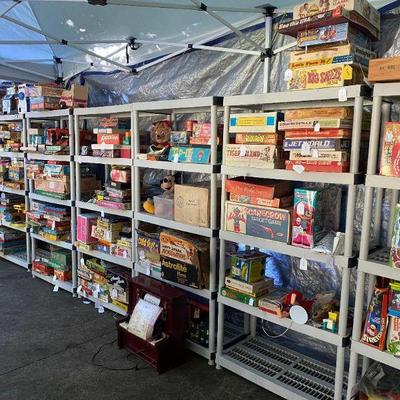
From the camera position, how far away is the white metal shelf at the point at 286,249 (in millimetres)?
1966

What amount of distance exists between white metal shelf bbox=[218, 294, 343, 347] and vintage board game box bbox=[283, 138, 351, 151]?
927mm

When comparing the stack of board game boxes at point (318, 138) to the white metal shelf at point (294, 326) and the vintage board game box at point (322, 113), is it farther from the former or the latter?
the white metal shelf at point (294, 326)

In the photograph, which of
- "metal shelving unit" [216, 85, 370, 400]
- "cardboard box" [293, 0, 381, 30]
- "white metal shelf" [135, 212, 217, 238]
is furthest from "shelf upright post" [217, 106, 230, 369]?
"cardboard box" [293, 0, 381, 30]

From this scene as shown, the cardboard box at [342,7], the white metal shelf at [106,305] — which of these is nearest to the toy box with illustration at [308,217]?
the cardboard box at [342,7]

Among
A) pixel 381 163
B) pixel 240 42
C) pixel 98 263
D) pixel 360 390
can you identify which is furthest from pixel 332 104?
pixel 98 263

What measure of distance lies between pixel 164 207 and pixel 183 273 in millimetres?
495

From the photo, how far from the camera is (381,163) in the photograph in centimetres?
180

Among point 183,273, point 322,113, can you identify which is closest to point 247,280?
point 183,273

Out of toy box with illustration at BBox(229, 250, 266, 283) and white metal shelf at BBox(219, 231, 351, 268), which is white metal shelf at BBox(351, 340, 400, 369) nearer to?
white metal shelf at BBox(219, 231, 351, 268)

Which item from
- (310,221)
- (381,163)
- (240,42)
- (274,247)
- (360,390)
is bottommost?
(360,390)

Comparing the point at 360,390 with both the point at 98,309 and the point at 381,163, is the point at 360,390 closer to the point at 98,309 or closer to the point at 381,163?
the point at 381,163

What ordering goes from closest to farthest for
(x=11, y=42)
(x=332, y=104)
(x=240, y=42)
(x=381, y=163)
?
(x=381, y=163) → (x=332, y=104) → (x=240, y=42) → (x=11, y=42)

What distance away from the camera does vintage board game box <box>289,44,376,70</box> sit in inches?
73.5

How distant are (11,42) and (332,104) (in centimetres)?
263
